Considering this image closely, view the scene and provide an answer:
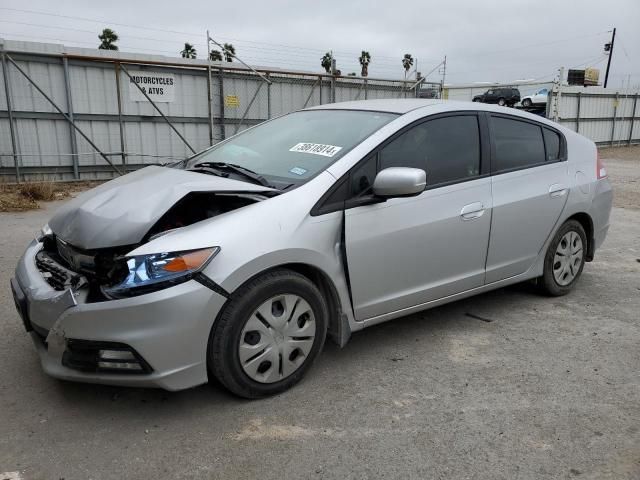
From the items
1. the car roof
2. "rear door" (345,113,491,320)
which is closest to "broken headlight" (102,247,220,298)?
"rear door" (345,113,491,320)

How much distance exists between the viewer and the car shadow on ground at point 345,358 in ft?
9.47

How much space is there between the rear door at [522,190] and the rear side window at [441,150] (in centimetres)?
21

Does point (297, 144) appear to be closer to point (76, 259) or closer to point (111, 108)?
point (76, 259)

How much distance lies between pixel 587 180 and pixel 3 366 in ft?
14.9

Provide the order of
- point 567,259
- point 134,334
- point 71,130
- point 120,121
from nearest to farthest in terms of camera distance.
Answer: point 134,334
point 567,259
point 71,130
point 120,121

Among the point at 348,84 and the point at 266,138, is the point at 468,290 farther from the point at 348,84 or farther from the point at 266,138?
the point at 348,84

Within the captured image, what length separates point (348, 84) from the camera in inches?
578

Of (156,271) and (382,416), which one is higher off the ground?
(156,271)

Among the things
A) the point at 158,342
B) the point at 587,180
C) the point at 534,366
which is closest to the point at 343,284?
the point at 158,342

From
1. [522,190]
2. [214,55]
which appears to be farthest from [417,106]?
[214,55]

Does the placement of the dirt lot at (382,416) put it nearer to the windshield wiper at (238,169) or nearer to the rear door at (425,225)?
the rear door at (425,225)

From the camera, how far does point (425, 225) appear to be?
3.40m

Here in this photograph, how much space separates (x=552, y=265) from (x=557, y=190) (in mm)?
628

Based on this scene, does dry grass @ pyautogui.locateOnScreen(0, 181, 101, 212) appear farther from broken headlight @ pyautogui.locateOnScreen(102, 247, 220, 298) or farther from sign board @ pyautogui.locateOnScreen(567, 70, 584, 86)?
sign board @ pyautogui.locateOnScreen(567, 70, 584, 86)
